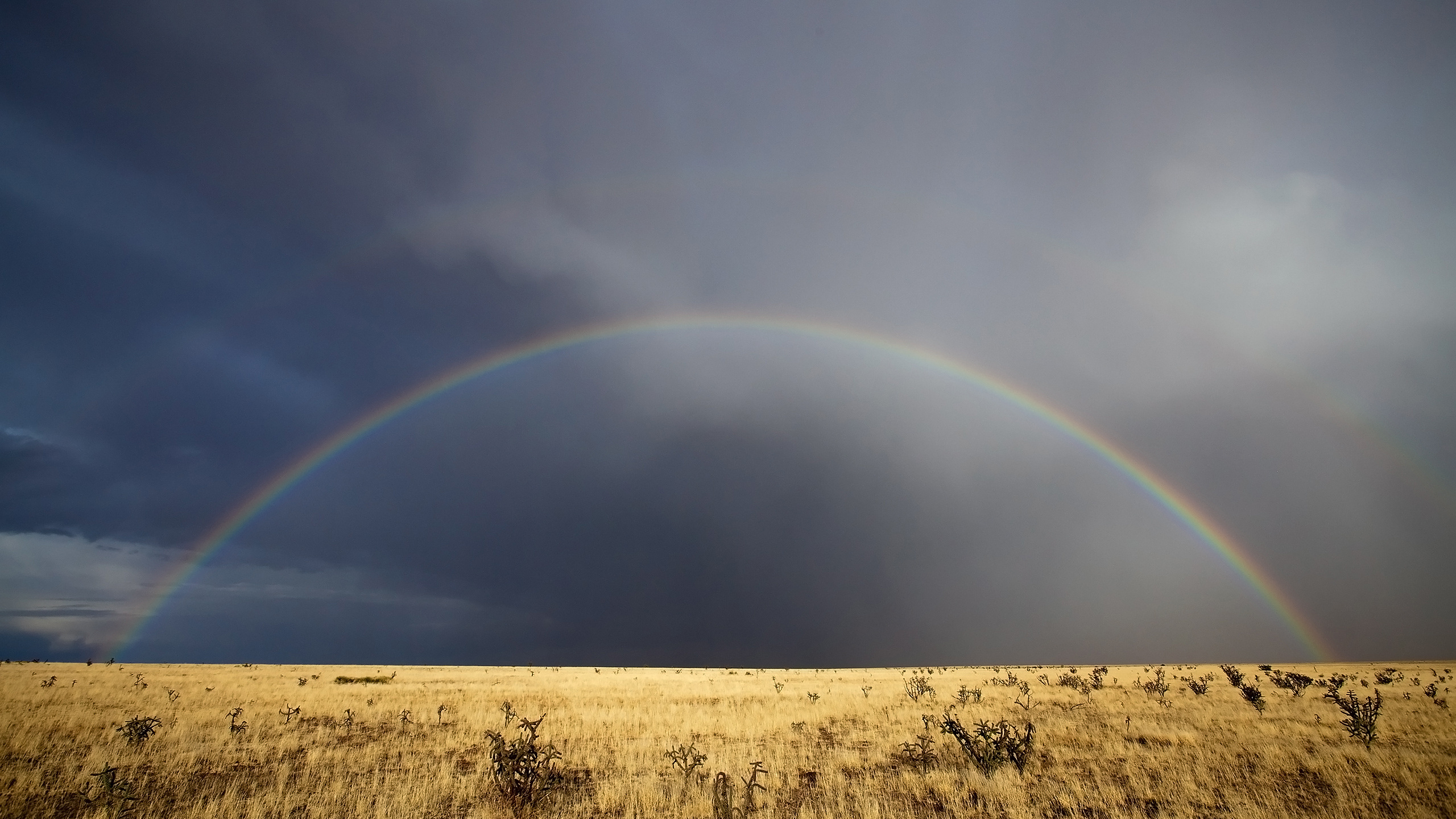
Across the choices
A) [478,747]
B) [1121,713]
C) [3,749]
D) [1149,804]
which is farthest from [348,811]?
[1121,713]

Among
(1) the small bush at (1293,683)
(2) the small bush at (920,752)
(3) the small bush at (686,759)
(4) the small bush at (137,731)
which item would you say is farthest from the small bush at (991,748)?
(1) the small bush at (1293,683)

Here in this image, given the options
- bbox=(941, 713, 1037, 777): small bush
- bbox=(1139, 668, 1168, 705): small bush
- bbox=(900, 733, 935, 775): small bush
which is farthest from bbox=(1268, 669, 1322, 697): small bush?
bbox=(900, 733, 935, 775): small bush

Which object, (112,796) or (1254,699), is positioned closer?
(112,796)

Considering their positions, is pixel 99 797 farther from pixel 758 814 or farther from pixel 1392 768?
pixel 1392 768

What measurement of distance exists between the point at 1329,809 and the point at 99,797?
22.1 m

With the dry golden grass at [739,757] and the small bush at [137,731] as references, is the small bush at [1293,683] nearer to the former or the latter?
the dry golden grass at [739,757]

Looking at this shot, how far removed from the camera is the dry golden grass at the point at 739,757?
12.0 meters

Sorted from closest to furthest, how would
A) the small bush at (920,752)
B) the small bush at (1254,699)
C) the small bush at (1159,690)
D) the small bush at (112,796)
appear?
the small bush at (112,796) → the small bush at (920,752) → the small bush at (1254,699) → the small bush at (1159,690)

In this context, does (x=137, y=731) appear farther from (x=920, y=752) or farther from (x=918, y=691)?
(x=918, y=691)

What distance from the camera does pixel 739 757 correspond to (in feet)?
51.6

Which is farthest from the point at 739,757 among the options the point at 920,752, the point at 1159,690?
the point at 1159,690

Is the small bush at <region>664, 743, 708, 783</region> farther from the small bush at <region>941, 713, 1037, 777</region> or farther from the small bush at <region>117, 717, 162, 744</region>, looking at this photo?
the small bush at <region>117, 717, 162, 744</region>

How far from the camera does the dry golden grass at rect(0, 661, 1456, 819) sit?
39.3 feet

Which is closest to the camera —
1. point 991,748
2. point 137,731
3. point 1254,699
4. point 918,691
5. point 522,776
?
point 522,776
